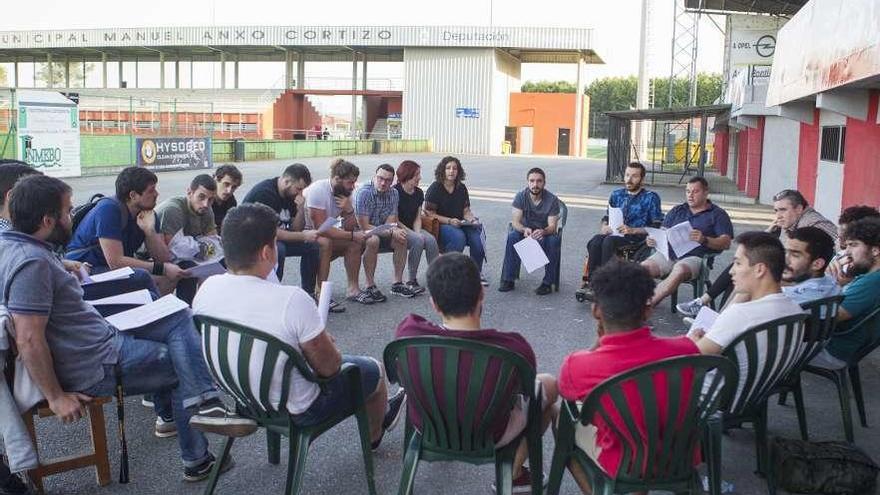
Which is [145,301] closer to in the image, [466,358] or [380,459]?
[380,459]

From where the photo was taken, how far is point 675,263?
7082 mm

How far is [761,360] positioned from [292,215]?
184 inches

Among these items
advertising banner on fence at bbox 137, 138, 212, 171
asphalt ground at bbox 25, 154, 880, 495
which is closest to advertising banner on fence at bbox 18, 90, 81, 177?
advertising banner on fence at bbox 137, 138, 212, 171

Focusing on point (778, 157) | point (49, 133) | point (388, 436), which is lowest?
point (388, 436)

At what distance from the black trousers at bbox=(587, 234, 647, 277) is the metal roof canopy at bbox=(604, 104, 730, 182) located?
50.9 feet

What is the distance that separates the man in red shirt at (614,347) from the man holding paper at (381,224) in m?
4.78

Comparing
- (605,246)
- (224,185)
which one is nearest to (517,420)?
(224,185)

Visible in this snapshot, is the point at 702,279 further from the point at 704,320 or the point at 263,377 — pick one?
the point at 263,377

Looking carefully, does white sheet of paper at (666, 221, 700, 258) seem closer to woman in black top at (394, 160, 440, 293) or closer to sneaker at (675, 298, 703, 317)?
sneaker at (675, 298, 703, 317)

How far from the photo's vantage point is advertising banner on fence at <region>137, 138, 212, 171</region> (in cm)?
2388

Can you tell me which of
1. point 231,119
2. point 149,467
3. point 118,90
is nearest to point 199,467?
point 149,467

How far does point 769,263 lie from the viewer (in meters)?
3.62

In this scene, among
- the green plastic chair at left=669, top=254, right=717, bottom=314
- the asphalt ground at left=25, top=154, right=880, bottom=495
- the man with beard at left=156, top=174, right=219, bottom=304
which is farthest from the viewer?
the green plastic chair at left=669, top=254, right=717, bottom=314

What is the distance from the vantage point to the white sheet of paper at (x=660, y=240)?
23.4 ft
